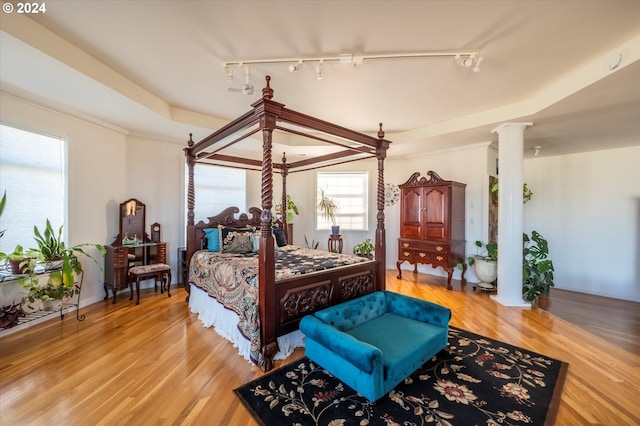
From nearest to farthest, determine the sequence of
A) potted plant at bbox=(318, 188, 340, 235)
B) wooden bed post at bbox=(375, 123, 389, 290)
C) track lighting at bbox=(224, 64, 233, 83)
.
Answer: track lighting at bbox=(224, 64, 233, 83)
wooden bed post at bbox=(375, 123, 389, 290)
potted plant at bbox=(318, 188, 340, 235)

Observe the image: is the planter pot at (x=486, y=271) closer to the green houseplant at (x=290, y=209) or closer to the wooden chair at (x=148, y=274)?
the green houseplant at (x=290, y=209)

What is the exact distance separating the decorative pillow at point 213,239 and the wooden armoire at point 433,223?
11.6 ft

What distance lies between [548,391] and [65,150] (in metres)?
5.93

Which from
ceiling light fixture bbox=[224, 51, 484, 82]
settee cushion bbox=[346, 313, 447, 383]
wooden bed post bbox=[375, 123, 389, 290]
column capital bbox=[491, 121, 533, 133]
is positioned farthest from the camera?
column capital bbox=[491, 121, 533, 133]

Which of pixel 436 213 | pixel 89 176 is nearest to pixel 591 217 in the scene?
pixel 436 213

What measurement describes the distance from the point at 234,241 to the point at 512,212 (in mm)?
4238

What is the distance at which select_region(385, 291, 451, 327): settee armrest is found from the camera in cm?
254

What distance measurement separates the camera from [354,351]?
1.84 meters

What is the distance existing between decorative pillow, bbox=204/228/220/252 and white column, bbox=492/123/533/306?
14.5 feet

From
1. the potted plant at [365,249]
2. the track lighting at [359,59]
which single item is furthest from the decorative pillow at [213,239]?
the potted plant at [365,249]

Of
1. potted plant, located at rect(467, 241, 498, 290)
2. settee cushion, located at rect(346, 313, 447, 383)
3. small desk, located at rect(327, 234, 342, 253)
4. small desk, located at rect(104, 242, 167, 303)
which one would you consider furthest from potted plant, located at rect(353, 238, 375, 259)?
small desk, located at rect(104, 242, 167, 303)

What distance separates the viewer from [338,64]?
269 centimetres

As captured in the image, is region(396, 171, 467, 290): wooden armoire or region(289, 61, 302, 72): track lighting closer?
region(289, 61, 302, 72): track lighting

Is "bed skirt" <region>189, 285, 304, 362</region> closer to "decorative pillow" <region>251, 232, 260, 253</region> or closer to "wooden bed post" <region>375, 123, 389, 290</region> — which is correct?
"decorative pillow" <region>251, 232, 260, 253</region>
